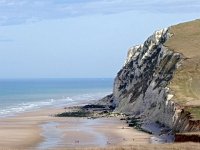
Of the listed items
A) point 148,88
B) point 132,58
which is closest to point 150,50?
point 132,58

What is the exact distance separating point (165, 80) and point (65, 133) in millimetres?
17595

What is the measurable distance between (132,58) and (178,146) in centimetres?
6624

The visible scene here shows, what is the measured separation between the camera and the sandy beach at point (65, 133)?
157ft

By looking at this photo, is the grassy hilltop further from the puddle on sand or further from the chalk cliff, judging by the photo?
the puddle on sand

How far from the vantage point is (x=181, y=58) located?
236 ft

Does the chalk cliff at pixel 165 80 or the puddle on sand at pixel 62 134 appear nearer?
the puddle on sand at pixel 62 134

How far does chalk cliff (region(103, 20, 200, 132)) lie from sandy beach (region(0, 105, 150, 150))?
368cm

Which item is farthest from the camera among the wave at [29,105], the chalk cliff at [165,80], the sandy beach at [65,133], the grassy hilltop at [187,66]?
the wave at [29,105]

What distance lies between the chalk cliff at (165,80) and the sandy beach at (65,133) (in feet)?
12.1

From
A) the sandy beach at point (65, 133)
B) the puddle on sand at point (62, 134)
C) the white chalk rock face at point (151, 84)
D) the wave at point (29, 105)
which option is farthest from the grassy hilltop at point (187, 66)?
the wave at point (29, 105)

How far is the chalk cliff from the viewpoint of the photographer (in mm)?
54625

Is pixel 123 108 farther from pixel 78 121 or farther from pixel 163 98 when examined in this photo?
pixel 163 98

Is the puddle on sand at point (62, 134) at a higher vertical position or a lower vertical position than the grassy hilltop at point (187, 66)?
lower

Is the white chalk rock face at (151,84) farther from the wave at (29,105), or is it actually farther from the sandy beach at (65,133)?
the wave at (29,105)
